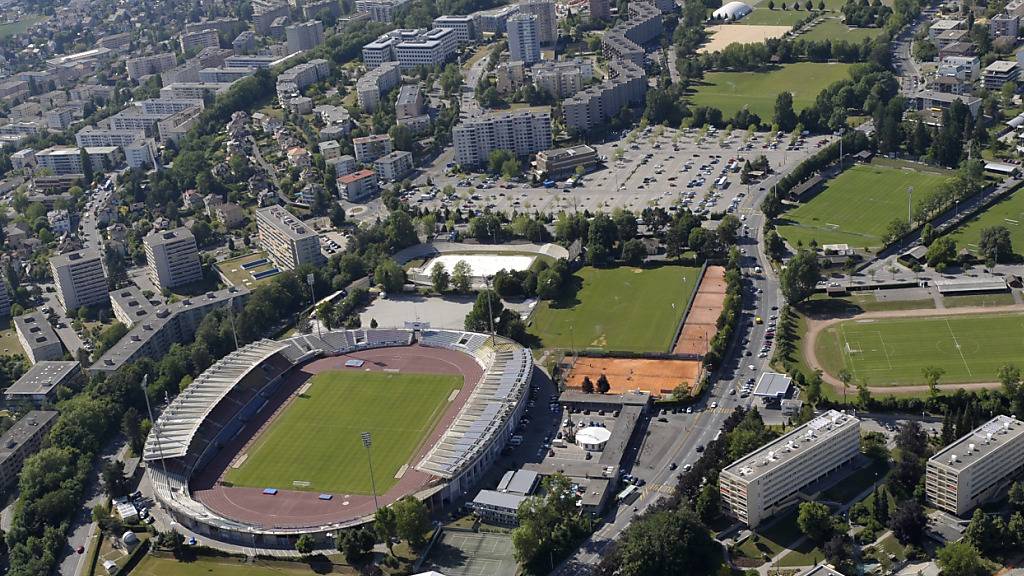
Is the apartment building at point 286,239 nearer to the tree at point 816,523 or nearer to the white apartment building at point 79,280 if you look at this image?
the white apartment building at point 79,280

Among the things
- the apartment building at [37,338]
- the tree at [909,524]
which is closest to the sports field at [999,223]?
the tree at [909,524]

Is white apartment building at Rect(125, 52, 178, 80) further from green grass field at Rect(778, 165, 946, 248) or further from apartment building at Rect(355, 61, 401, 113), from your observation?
green grass field at Rect(778, 165, 946, 248)

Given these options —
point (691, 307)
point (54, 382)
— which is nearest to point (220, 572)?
point (54, 382)

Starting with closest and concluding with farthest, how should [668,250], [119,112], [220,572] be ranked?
[220,572], [668,250], [119,112]

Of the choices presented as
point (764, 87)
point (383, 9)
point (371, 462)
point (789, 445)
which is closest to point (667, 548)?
point (789, 445)

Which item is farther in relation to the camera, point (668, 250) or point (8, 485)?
point (668, 250)

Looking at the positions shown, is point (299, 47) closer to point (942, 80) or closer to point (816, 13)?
point (816, 13)

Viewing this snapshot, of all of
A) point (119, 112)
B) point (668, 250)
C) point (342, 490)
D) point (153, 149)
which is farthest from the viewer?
point (119, 112)

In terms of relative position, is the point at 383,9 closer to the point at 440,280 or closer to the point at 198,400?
the point at 440,280
